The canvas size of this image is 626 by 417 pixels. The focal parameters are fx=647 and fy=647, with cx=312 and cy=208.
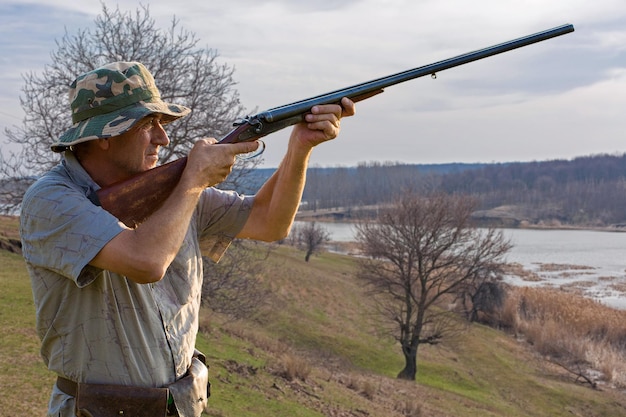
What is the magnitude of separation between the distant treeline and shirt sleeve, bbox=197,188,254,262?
101 metres

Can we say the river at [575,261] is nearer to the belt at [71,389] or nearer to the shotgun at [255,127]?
the shotgun at [255,127]

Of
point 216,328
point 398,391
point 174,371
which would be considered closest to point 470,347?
point 398,391

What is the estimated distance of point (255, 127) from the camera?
11.3 ft

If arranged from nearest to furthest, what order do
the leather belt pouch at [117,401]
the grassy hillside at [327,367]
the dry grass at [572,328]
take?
the leather belt pouch at [117,401] → the grassy hillside at [327,367] → the dry grass at [572,328]

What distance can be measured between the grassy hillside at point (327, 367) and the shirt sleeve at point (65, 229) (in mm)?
7105

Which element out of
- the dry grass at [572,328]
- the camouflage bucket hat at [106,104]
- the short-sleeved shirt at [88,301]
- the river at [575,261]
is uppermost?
the camouflage bucket hat at [106,104]

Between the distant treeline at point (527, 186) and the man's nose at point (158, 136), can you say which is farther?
the distant treeline at point (527, 186)

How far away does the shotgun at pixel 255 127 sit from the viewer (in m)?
2.83

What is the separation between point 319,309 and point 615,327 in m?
16.1

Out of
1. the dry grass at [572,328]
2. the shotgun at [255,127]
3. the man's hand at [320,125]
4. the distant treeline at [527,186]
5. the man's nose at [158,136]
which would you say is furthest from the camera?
the distant treeline at [527,186]

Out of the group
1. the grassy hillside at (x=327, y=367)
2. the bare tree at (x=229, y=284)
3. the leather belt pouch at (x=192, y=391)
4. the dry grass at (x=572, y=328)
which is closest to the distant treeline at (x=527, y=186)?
the dry grass at (x=572, y=328)

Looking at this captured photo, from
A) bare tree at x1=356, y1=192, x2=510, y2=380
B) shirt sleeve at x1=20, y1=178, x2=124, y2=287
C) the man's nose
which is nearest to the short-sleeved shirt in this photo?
shirt sleeve at x1=20, y1=178, x2=124, y2=287

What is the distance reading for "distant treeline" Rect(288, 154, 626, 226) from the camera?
111125 mm

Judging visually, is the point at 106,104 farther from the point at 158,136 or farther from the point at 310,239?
the point at 310,239
